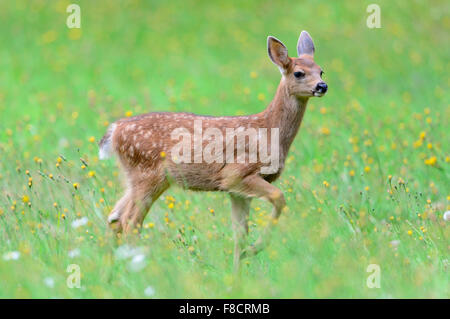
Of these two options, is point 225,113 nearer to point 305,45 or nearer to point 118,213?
point 305,45

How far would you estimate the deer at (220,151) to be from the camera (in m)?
6.60

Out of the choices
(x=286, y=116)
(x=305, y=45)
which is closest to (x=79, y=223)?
(x=286, y=116)

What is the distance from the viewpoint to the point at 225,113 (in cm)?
1276

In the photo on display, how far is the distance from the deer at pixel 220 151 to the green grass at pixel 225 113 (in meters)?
0.24

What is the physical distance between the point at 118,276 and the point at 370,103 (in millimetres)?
8245

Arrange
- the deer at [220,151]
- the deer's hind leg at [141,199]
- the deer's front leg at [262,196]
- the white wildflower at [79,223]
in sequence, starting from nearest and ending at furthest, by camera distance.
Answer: the deer's front leg at [262,196] < the white wildflower at [79,223] < the deer at [220,151] < the deer's hind leg at [141,199]

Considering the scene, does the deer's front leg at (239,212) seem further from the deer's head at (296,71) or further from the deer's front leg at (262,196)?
the deer's head at (296,71)

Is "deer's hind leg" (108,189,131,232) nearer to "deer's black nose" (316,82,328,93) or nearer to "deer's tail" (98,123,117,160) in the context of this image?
"deer's tail" (98,123,117,160)

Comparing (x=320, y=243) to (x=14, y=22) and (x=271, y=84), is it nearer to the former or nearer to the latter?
(x=271, y=84)

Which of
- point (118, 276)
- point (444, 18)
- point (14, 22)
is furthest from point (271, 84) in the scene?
point (118, 276)

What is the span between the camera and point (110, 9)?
19984 millimetres

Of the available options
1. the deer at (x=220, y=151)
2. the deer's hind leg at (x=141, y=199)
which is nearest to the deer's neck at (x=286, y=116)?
the deer at (x=220, y=151)
